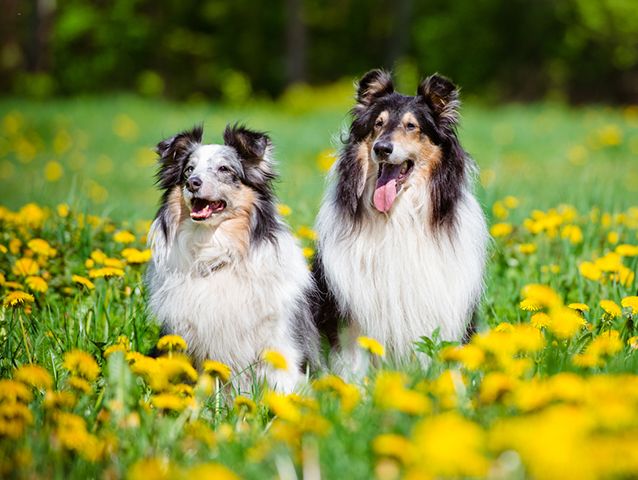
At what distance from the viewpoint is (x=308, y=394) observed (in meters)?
2.95

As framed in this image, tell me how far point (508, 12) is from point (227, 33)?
38.7ft

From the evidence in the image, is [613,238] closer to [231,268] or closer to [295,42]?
[231,268]

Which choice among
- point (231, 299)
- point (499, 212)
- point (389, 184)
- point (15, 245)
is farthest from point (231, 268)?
point (499, 212)

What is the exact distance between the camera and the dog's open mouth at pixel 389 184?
11.7ft

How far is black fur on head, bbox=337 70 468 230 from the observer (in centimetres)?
360

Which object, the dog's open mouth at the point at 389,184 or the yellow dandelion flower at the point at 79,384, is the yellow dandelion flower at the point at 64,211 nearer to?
the dog's open mouth at the point at 389,184

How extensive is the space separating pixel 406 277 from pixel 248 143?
1023 millimetres

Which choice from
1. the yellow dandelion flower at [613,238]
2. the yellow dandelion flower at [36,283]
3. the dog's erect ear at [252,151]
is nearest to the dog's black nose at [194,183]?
the dog's erect ear at [252,151]

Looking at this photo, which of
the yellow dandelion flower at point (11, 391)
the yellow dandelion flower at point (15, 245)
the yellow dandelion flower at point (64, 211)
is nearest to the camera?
the yellow dandelion flower at point (11, 391)

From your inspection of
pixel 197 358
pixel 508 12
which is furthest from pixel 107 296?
pixel 508 12

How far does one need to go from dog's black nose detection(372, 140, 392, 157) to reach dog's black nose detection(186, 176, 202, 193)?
33.1 inches

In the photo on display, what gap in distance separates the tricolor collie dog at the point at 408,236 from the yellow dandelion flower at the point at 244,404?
0.77 metres

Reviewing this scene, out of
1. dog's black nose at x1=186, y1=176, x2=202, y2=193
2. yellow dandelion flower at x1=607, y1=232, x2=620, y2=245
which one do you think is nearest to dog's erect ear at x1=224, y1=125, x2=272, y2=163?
dog's black nose at x1=186, y1=176, x2=202, y2=193

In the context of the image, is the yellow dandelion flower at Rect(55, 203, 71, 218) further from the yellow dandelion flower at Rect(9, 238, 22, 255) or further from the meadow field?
the yellow dandelion flower at Rect(9, 238, 22, 255)
